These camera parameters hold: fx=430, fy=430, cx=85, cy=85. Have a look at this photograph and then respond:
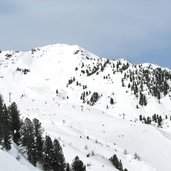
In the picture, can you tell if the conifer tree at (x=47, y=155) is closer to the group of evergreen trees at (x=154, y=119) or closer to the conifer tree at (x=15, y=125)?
the conifer tree at (x=15, y=125)

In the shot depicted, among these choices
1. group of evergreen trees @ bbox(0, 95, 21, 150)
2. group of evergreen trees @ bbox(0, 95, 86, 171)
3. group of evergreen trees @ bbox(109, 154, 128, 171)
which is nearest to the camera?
group of evergreen trees @ bbox(0, 95, 86, 171)

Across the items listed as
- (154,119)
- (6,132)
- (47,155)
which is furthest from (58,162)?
(154,119)

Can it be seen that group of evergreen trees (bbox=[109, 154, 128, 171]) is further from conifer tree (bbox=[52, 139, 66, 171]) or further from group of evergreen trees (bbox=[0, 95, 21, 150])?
group of evergreen trees (bbox=[0, 95, 21, 150])

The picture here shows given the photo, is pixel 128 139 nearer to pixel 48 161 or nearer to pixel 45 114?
pixel 45 114

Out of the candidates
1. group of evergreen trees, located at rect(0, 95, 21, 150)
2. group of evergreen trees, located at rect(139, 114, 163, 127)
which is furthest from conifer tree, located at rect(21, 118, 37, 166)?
group of evergreen trees, located at rect(139, 114, 163, 127)

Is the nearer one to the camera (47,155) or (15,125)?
(47,155)

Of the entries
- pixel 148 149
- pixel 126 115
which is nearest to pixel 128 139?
pixel 148 149

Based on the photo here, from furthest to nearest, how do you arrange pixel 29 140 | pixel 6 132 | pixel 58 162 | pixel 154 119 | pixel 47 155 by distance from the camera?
pixel 154 119 < pixel 29 140 < pixel 47 155 < pixel 58 162 < pixel 6 132

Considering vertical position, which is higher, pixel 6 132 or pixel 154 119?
pixel 6 132

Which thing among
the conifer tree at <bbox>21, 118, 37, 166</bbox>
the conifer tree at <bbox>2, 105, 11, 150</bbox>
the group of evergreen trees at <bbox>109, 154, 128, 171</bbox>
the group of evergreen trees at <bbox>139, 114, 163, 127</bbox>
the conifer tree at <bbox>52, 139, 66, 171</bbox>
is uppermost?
the conifer tree at <bbox>2, 105, 11, 150</bbox>

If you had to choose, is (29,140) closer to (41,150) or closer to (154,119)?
(41,150)

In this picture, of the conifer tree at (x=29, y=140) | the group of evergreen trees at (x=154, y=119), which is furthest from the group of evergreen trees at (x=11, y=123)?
the group of evergreen trees at (x=154, y=119)

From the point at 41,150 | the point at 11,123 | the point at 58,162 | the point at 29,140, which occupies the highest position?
the point at 11,123

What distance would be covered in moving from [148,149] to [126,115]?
110m
